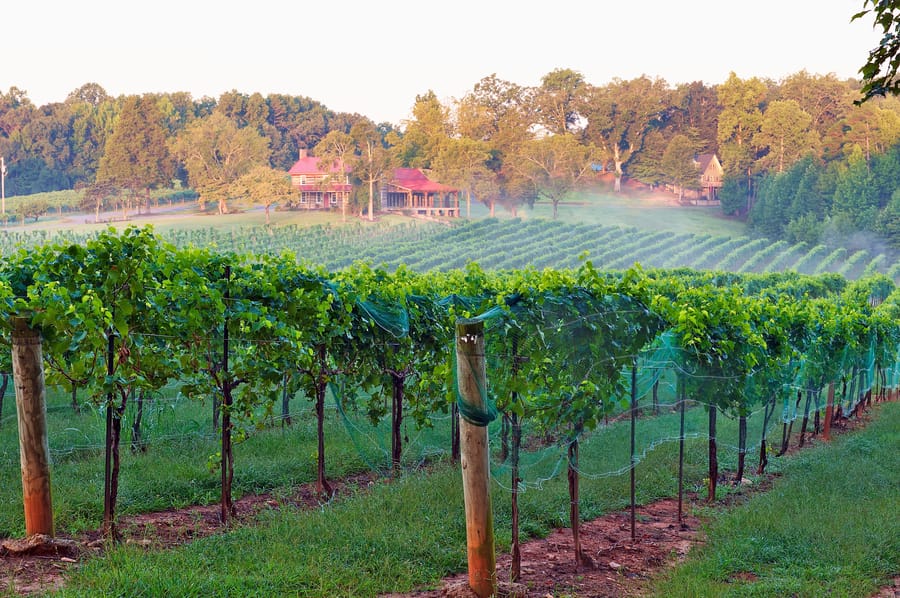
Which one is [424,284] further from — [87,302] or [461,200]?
[461,200]

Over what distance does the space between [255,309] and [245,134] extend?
92.2m

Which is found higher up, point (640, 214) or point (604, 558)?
point (604, 558)

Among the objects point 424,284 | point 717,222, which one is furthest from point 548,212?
point 424,284

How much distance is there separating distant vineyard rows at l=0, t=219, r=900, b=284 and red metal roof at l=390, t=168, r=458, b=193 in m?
8.50

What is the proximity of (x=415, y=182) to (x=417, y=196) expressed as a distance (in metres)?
1.98

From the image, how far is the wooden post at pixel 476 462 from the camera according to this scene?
17.8ft

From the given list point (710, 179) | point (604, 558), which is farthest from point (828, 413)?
point (710, 179)

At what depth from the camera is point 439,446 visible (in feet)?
36.8

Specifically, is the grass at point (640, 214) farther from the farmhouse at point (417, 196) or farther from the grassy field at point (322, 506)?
the grassy field at point (322, 506)

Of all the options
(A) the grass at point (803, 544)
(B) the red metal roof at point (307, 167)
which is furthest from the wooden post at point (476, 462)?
(B) the red metal roof at point (307, 167)

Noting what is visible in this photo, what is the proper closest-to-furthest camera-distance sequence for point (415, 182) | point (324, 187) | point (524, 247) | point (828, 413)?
point (828, 413) → point (524, 247) → point (324, 187) → point (415, 182)

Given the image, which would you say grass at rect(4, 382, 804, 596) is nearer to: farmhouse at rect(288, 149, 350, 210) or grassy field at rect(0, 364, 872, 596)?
grassy field at rect(0, 364, 872, 596)

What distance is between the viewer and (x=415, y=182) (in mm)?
95125

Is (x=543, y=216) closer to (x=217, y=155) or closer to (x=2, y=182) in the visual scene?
(x=217, y=155)
